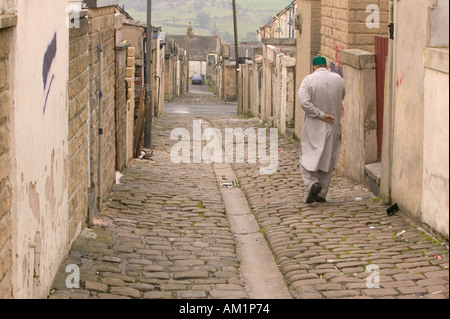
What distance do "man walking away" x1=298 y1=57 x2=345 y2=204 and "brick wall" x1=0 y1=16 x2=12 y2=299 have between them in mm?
5389

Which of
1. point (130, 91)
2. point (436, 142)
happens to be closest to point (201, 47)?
point (130, 91)

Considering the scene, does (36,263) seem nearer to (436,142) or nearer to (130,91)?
(436,142)

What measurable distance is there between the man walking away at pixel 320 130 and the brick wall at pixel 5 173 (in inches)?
212

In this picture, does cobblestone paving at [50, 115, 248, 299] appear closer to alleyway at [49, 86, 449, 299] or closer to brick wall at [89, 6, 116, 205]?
alleyway at [49, 86, 449, 299]

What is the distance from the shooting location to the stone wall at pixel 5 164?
461 centimetres

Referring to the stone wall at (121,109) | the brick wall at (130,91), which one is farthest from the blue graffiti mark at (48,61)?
the brick wall at (130,91)

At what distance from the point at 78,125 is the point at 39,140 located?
7.19 ft

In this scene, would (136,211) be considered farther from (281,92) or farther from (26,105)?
(281,92)

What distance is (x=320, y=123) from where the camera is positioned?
974 centimetres

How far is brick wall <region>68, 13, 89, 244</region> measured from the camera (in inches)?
298

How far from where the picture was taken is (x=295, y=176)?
12.3 meters

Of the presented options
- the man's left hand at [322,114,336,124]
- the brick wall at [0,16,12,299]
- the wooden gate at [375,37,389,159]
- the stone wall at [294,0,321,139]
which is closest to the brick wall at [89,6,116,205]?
the man's left hand at [322,114,336,124]

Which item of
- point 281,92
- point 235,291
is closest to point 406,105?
point 235,291
